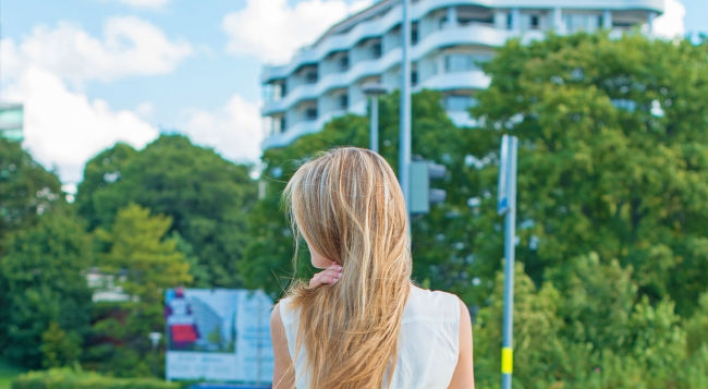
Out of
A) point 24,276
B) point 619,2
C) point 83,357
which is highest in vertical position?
point 619,2

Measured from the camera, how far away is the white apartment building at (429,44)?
56938 mm

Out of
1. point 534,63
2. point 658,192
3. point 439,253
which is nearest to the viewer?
point 658,192

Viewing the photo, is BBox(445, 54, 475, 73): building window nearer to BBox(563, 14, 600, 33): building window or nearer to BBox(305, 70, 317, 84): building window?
BBox(563, 14, 600, 33): building window

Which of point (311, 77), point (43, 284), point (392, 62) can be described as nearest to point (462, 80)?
point (392, 62)

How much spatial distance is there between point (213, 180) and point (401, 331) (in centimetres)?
6099

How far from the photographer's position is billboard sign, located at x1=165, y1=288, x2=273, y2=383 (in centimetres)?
4066

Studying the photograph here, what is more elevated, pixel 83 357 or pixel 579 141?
pixel 579 141

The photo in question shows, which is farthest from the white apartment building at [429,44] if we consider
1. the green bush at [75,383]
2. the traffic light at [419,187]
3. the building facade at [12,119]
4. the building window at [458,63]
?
the traffic light at [419,187]

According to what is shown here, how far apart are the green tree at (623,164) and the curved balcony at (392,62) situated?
2211 centimetres

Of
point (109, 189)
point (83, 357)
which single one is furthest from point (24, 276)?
point (109, 189)

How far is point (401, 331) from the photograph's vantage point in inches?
77.1

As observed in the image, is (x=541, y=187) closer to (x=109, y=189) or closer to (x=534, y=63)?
(x=534, y=63)

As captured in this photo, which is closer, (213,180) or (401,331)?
(401,331)

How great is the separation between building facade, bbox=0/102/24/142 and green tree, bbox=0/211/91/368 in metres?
37.1
